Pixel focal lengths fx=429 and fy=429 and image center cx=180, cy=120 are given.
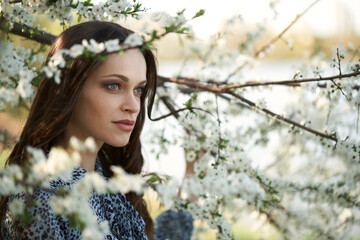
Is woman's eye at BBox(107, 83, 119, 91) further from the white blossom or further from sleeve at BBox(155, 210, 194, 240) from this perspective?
sleeve at BBox(155, 210, 194, 240)

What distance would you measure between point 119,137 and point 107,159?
2.10 feet

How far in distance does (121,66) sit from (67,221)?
0.69 meters

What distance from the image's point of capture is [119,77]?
188 centimetres

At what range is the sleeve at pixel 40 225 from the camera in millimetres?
1536

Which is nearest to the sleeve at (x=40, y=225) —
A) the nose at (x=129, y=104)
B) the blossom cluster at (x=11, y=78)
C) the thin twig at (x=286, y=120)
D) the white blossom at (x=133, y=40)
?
the blossom cluster at (x=11, y=78)

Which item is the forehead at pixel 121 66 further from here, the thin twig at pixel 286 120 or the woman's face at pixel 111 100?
the thin twig at pixel 286 120

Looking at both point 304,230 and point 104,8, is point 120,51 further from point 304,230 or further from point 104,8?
point 304,230

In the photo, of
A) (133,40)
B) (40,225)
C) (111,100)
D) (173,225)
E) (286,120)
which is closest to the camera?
(133,40)

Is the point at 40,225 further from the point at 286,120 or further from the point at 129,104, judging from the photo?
the point at 286,120

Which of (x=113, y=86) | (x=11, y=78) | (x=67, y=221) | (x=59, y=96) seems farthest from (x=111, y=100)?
(x=67, y=221)

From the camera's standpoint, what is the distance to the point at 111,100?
1.87 m

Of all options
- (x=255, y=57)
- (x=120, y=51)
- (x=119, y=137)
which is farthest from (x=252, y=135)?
(x=120, y=51)

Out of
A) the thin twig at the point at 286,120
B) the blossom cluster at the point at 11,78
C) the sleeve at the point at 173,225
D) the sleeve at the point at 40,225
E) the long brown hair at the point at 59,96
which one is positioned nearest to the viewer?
the blossom cluster at the point at 11,78

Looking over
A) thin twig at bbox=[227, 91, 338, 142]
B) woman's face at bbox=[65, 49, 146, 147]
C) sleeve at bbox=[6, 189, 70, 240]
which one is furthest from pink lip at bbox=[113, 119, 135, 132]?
thin twig at bbox=[227, 91, 338, 142]
